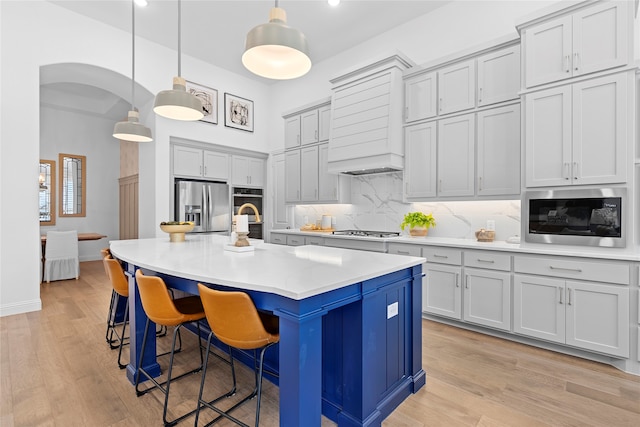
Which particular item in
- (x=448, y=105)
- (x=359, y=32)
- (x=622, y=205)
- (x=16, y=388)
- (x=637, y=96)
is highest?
(x=359, y=32)

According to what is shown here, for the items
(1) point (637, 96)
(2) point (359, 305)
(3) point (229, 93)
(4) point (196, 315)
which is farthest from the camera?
(3) point (229, 93)

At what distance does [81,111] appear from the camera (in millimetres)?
7547

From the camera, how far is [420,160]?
3.92 m

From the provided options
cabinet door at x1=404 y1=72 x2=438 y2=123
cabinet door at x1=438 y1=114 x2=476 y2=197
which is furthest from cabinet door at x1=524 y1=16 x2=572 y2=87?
cabinet door at x1=404 y1=72 x2=438 y2=123

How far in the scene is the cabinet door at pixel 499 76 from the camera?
3.19m

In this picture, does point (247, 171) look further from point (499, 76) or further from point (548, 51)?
point (548, 51)

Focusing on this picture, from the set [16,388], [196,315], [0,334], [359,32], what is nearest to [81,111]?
[0,334]

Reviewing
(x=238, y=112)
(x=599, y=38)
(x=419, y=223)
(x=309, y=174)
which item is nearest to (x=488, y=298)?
(x=419, y=223)

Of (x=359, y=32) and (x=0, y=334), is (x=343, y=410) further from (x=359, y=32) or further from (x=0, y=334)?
(x=359, y=32)

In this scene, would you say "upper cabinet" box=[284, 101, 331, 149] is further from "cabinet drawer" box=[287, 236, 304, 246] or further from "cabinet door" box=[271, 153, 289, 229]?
"cabinet drawer" box=[287, 236, 304, 246]

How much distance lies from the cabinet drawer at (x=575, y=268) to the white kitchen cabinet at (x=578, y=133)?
2.21 feet

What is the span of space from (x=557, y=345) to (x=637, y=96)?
2268 millimetres

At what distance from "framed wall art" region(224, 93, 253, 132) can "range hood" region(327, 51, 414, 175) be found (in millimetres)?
2480

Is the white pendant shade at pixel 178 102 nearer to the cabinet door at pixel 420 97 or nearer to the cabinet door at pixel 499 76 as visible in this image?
the cabinet door at pixel 420 97
